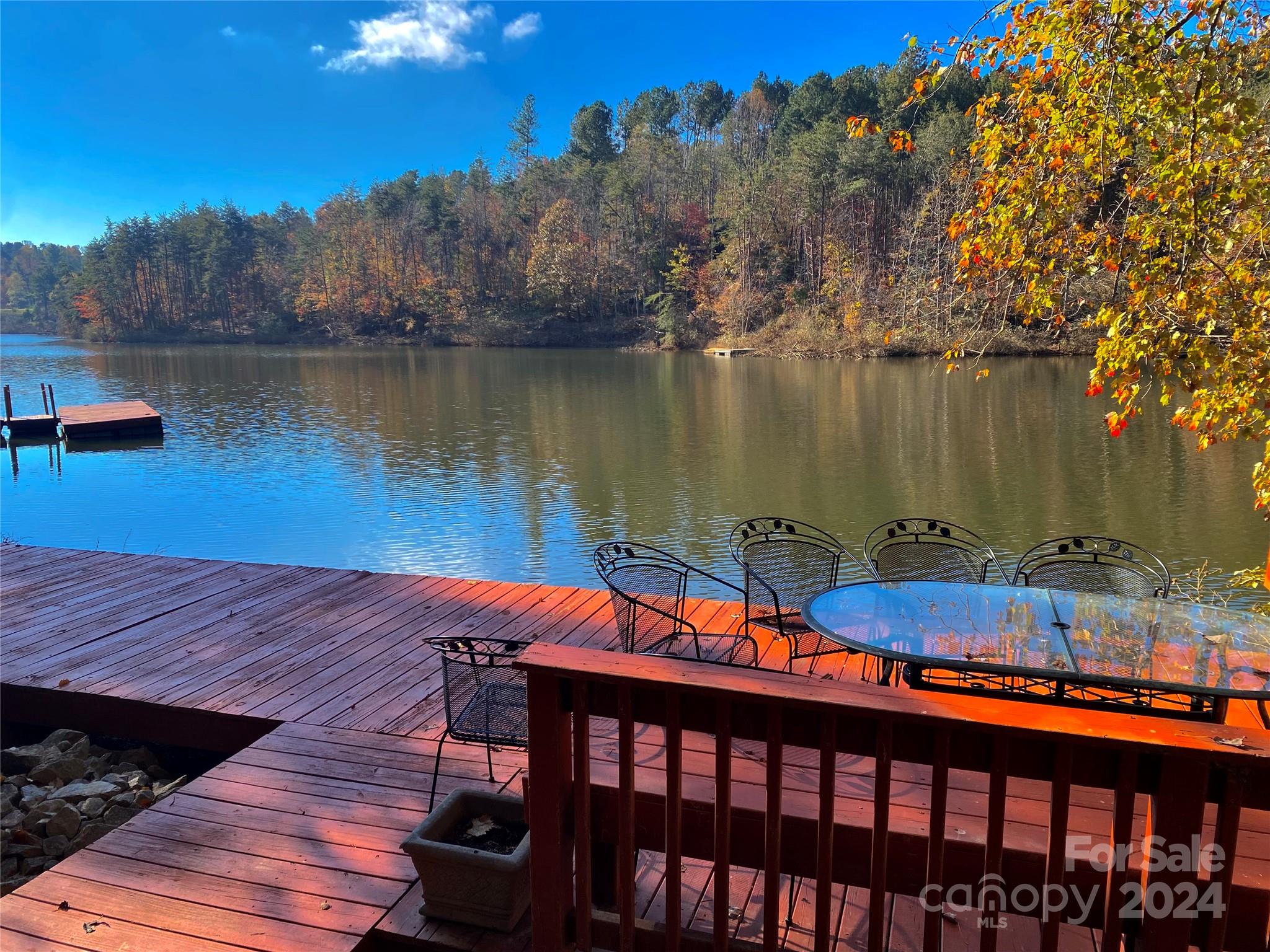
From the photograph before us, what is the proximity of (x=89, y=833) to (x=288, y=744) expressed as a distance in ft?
2.28

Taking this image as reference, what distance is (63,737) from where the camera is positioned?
3.64 meters

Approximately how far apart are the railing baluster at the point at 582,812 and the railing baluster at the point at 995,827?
634 mm

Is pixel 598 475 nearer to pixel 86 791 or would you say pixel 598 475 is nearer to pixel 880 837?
pixel 86 791

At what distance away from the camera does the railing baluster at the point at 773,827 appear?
126 centimetres

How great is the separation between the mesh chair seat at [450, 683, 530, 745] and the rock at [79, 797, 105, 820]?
148cm

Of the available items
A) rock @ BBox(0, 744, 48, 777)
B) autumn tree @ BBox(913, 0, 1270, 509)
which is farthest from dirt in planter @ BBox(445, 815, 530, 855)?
autumn tree @ BBox(913, 0, 1270, 509)

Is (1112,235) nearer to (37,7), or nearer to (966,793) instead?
(966,793)

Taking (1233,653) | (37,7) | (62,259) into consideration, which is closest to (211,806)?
(1233,653)

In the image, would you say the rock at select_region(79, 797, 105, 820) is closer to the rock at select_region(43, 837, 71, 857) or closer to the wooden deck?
the rock at select_region(43, 837, 71, 857)

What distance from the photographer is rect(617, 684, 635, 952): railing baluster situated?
1.36 meters

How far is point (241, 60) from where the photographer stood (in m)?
65.2

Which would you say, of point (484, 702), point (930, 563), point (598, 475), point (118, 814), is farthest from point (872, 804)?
point (598, 475)

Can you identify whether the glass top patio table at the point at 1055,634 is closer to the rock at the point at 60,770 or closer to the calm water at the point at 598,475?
the rock at the point at 60,770

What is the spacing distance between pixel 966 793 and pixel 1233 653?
4.68 ft
